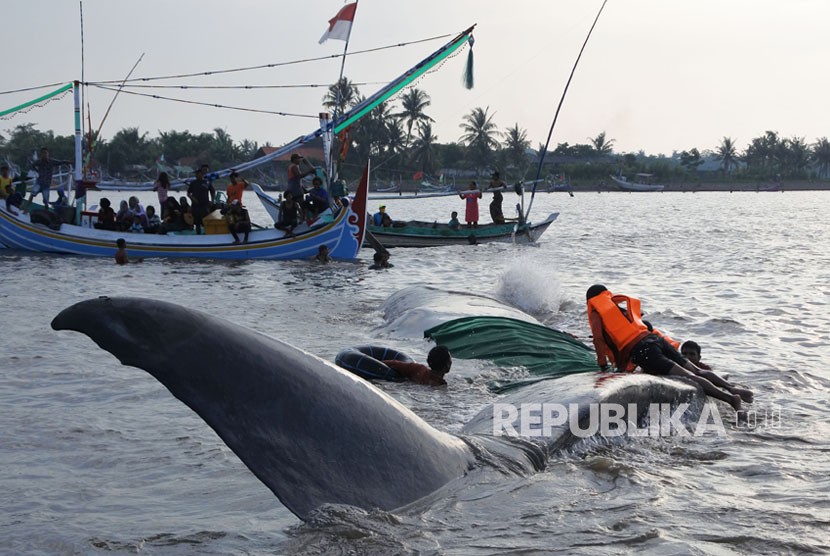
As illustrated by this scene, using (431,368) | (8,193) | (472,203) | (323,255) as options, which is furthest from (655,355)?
(472,203)

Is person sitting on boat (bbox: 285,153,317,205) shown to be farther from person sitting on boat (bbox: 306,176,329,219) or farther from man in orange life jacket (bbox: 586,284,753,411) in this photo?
man in orange life jacket (bbox: 586,284,753,411)

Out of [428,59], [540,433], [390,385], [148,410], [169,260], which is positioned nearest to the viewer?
[540,433]

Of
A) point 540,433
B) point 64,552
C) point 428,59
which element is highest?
point 428,59

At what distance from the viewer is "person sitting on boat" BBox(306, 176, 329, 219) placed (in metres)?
25.9

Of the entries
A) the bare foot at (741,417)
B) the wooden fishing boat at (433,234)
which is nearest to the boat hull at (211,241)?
the wooden fishing boat at (433,234)

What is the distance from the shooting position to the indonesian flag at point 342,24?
27.2m

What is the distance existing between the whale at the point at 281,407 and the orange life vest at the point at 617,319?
426 centimetres

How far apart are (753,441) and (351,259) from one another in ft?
60.6

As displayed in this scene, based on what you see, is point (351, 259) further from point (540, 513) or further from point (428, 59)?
point (540, 513)

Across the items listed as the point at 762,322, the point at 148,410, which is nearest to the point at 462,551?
the point at 148,410

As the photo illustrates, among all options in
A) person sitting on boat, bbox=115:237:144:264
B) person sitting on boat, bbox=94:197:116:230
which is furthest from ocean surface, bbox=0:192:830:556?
person sitting on boat, bbox=94:197:116:230

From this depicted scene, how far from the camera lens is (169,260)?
955 inches

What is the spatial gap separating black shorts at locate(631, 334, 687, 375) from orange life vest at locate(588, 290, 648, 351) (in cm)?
19

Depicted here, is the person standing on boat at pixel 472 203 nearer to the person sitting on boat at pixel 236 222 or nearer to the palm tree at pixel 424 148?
the person sitting on boat at pixel 236 222
